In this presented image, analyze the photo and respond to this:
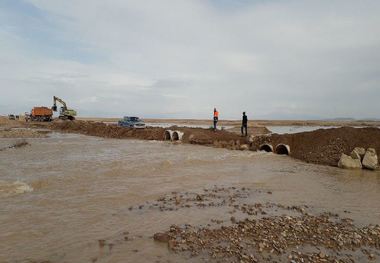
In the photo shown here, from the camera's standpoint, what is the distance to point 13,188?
11812mm

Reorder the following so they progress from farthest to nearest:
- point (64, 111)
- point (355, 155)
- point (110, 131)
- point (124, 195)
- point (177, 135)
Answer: point (64, 111) < point (110, 131) < point (177, 135) < point (355, 155) < point (124, 195)

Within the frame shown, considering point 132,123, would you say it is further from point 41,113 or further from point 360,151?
point 360,151

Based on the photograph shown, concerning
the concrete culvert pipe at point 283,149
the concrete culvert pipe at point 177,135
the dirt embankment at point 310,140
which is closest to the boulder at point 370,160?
the dirt embankment at point 310,140

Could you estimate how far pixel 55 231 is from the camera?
773 centimetres

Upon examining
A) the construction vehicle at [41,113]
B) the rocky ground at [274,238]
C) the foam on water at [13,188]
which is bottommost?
the rocky ground at [274,238]

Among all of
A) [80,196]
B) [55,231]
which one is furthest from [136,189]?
[55,231]

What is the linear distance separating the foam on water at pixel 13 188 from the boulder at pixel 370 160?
52.9 ft

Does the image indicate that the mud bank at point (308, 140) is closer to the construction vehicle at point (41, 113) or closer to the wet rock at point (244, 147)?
the wet rock at point (244, 147)

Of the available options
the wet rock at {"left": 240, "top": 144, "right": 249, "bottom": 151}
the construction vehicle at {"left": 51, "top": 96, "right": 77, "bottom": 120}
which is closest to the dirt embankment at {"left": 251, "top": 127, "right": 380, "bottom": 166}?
the wet rock at {"left": 240, "top": 144, "right": 249, "bottom": 151}

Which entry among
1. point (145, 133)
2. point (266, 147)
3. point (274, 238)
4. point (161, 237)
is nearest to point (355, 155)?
point (266, 147)

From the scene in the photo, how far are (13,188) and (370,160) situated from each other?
1685cm

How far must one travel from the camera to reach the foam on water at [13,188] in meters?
11.2

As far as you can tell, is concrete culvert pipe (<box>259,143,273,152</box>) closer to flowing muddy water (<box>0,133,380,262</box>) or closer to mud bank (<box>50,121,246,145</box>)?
mud bank (<box>50,121,246,145</box>)

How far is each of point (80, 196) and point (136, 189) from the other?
79.5 inches
